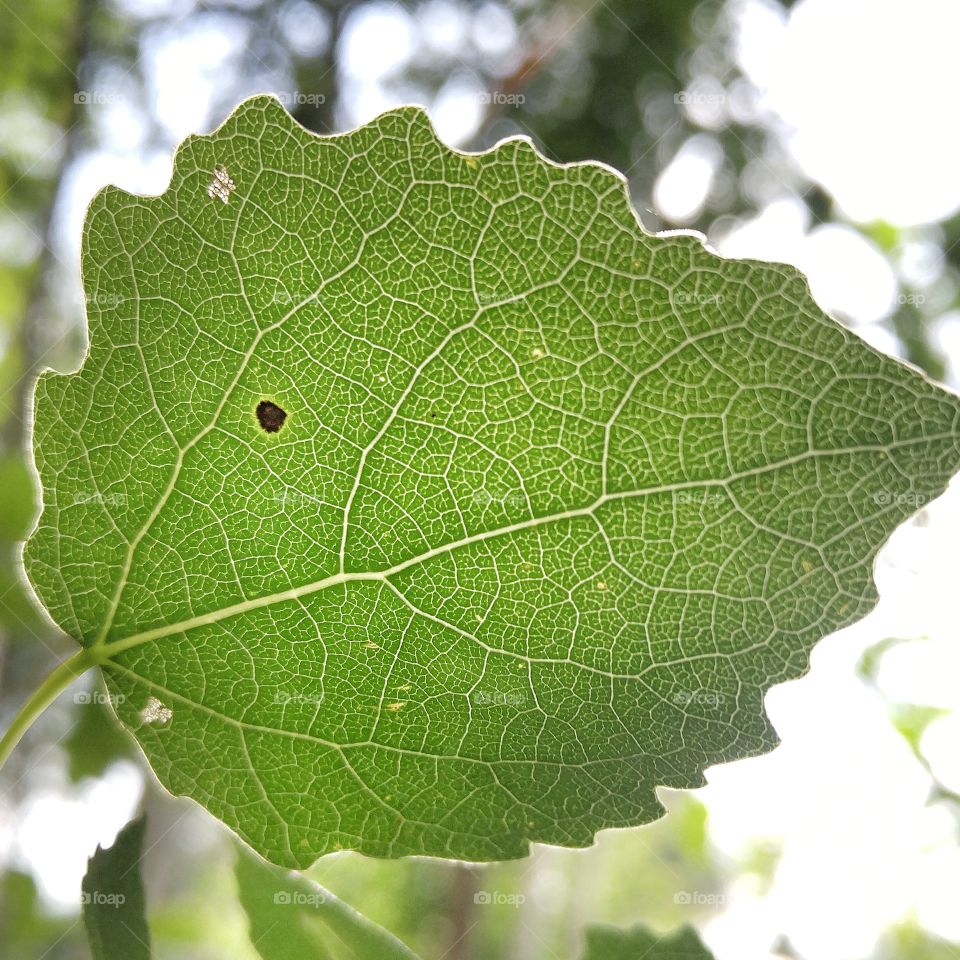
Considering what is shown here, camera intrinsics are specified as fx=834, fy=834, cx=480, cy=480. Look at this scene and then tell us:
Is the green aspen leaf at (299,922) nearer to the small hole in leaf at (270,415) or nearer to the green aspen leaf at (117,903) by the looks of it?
the green aspen leaf at (117,903)

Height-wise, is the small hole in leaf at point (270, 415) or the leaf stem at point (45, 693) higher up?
the small hole in leaf at point (270, 415)

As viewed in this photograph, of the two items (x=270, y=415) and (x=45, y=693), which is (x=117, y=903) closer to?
(x=45, y=693)

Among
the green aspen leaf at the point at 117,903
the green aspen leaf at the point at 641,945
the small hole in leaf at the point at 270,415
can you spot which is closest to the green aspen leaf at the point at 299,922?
the green aspen leaf at the point at 117,903

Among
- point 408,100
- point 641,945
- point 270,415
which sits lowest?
point 641,945

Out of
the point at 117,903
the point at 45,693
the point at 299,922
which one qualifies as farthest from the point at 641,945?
the point at 45,693

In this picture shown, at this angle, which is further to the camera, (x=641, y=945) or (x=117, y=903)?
(x=641, y=945)

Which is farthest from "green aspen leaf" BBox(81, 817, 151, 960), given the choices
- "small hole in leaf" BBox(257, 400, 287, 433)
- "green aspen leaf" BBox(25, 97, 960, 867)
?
"small hole in leaf" BBox(257, 400, 287, 433)

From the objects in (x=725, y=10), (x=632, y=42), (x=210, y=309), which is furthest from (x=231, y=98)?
(x=210, y=309)

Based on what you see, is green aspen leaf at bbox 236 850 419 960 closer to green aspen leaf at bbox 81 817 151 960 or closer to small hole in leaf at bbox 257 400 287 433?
green aspen leaf at bbox 81 817 151 960
